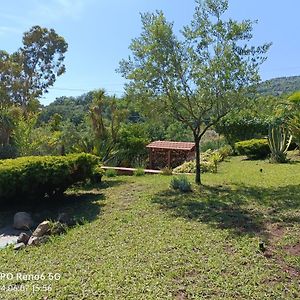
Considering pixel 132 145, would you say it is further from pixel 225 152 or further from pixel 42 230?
pixel 42 230

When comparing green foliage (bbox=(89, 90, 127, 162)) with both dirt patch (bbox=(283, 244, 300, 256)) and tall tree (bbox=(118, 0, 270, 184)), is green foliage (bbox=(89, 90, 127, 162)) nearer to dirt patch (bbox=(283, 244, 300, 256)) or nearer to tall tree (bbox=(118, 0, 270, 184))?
tall tree (bbox=(118, 0, 270, 184))

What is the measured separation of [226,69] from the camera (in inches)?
282

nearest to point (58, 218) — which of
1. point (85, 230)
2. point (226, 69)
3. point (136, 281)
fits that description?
point (85, 230)

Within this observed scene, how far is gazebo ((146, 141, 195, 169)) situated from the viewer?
1391 cm

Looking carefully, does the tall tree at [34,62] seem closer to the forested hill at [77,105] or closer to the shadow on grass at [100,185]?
the forested hill at [77,105]

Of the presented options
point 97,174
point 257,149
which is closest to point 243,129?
point 257,149

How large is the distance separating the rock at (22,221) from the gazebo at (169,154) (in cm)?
839

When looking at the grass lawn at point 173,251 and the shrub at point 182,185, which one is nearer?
the grass lawn at point 173,251

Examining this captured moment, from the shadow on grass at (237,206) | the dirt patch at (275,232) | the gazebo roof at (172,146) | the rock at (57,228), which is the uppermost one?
the gazebo roof at (172,146)

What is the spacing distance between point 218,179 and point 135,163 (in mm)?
5919

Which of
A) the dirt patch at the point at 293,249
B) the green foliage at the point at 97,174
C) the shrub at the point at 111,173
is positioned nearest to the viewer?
the dirt patch at the point at 293,249

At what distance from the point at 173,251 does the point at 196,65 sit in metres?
4.58

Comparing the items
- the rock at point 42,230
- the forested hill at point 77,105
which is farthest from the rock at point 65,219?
the forested hill at point 77,105

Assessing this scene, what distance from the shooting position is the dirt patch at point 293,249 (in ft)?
12.7
